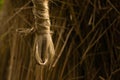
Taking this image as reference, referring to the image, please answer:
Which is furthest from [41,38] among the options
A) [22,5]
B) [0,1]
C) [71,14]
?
[0,1]

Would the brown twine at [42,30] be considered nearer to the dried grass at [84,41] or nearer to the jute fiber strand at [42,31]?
the jute fiber strand at [42,31]

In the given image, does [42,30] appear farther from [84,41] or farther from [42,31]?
[84,41]

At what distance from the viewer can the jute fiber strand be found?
90cm

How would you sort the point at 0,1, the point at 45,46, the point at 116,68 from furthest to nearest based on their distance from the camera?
1. the point at 0,1
2. the point at 116,68
3. the point at 45,46

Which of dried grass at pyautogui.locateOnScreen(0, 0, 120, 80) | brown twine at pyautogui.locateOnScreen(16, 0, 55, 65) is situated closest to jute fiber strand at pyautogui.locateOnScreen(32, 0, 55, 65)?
brown twine at pyautogui.locateOnScreen(16, 0, 55, 65)

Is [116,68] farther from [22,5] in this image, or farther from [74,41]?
[22,5]

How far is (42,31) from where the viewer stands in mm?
912

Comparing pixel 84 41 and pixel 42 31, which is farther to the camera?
pixel 84 41

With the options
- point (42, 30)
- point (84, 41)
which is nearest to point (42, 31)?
point (42, 30)

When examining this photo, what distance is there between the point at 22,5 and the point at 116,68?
36 cm

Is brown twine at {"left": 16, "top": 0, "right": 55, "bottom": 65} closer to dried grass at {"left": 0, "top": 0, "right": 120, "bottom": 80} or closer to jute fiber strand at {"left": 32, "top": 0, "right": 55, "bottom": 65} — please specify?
jute fiber strand at {"left": 32, "top": 0, "right": 55, "bottom": 65}

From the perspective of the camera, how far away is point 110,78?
1.12 metres

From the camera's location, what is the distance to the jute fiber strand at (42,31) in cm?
90

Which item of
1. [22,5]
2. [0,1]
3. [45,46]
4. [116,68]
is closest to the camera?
[45,46]
